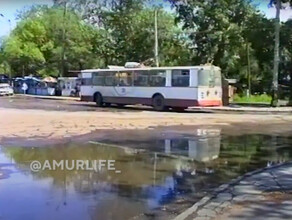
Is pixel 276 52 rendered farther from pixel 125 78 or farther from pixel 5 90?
pixel 5 90

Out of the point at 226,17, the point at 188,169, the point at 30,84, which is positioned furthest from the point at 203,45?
the point at 188,169

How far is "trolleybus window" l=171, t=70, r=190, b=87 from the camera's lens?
30.2m

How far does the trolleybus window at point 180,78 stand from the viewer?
3020cm

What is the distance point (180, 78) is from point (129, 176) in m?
21.0

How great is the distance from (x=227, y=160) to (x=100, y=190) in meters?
4.43

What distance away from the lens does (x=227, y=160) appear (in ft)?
40.2

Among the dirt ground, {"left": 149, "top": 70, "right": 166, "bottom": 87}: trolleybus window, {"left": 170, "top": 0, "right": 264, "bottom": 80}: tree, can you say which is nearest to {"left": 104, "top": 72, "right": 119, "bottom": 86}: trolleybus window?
{"left": 149, "top": 70, "right": 166, "bottom": 87}: trolleybus window

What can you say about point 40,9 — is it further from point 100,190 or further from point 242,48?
point 100,190

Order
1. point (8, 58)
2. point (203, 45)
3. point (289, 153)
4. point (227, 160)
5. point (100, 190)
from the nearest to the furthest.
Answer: point (100, 190), point (227, 160), point (289, 153), point (203, 45), point (8, 58)

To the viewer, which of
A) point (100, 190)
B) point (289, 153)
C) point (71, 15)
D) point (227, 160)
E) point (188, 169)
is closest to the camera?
point (100, 190)

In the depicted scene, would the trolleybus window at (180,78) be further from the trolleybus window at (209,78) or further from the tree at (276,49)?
the tree at (276,49)

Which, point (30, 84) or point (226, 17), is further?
point (30, 84)

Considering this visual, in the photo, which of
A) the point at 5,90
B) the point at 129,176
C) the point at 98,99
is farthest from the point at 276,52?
the point at 5,90

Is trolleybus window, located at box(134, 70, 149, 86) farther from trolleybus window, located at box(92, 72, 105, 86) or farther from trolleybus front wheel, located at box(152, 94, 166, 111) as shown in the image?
trolleybus window, located at box(92, 72, 105, 86)
